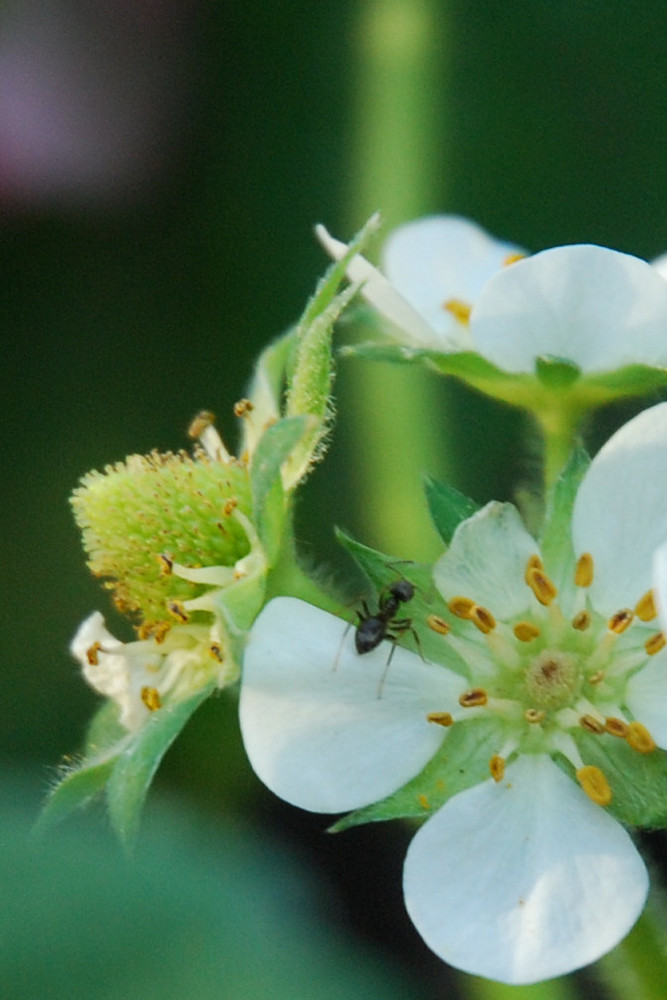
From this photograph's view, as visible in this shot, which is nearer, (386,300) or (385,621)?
(385,621)

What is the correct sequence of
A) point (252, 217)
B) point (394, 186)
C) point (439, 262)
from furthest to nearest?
point (252, 217) < point (394, 186) < point (439, 262)

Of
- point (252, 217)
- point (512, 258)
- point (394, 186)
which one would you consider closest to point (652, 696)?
point (512, 258)

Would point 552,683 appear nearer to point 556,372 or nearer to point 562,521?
point 562,521

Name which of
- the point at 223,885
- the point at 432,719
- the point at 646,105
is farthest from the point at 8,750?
the point at 646,105

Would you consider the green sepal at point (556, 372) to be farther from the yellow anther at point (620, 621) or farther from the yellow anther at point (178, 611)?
the yellow anther at point (178, 611)

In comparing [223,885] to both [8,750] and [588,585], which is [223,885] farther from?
[8,750]

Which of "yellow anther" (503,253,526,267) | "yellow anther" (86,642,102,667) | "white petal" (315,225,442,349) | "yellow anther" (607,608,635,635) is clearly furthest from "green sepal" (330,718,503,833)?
"yellow anther" (503,253,526,267)

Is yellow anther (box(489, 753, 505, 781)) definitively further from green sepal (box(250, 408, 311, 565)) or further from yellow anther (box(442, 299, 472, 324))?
yellow anther (box(442, 299, 472, 324))
